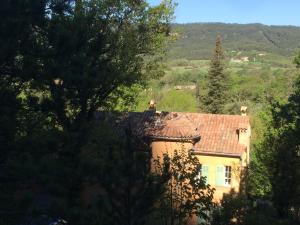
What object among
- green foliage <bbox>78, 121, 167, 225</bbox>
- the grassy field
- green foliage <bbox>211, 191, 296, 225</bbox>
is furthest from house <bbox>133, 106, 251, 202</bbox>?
the grassy field

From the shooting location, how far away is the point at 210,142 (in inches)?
1162

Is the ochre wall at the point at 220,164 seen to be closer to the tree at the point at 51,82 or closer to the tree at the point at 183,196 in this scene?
the tree at the point at 51,82

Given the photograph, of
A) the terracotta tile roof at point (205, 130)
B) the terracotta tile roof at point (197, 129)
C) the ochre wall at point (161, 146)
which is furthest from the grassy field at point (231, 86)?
the ochre wall at point (161, 146)

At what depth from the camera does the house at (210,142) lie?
2736cm

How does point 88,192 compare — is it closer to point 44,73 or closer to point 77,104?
point 77,104

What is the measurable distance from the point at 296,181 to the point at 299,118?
20.6ft

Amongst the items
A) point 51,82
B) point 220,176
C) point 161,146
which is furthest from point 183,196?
point 220,176

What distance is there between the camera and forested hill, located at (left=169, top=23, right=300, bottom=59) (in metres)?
142

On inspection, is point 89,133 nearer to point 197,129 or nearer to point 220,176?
point 220,176

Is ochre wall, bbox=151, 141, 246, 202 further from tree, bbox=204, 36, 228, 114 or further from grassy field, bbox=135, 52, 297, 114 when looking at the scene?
tree, bbox=204, 36, 228, 114

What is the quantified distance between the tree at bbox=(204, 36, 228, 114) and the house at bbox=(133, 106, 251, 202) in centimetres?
2377

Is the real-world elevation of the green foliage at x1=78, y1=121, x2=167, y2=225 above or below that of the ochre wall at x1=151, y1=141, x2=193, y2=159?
above

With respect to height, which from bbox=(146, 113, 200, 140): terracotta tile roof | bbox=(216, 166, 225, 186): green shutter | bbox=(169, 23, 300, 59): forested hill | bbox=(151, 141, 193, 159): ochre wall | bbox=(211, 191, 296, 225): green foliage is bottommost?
bbox=(216, 166, 225, 186): green shutter

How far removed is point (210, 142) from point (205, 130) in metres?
1.44
